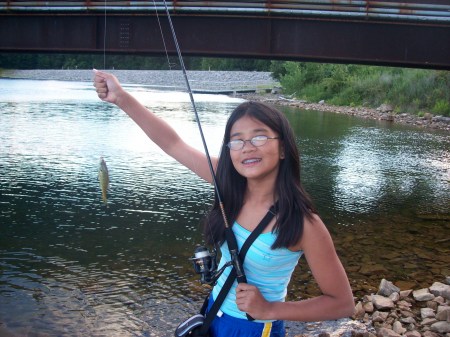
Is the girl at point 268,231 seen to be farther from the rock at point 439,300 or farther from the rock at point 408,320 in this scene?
the rock at point 439,300

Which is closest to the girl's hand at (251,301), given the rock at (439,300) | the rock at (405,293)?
the rock at (439,300)

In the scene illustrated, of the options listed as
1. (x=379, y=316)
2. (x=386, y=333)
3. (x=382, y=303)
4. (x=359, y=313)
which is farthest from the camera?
(x=382, y=303)

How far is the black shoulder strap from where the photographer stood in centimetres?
237

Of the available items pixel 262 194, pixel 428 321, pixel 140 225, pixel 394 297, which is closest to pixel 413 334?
pixel 428 321

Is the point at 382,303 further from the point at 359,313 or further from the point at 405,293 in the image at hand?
the point at 405,293

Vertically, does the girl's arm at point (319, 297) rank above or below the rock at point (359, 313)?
above

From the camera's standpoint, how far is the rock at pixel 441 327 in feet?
19.5

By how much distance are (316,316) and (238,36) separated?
38.9ft

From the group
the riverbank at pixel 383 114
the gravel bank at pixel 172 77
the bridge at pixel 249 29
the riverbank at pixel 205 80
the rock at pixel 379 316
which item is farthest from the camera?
the gravel bank at pixel 172 77

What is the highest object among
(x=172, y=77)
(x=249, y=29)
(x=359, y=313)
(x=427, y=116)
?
(x=249, y=29)

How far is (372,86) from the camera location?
4197cm

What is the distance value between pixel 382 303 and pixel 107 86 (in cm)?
482

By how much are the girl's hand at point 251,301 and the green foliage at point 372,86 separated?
32.8m

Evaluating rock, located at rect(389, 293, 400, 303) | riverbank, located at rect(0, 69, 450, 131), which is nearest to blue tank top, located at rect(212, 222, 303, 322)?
rock, located at rect(389, 293, 400, 303)
